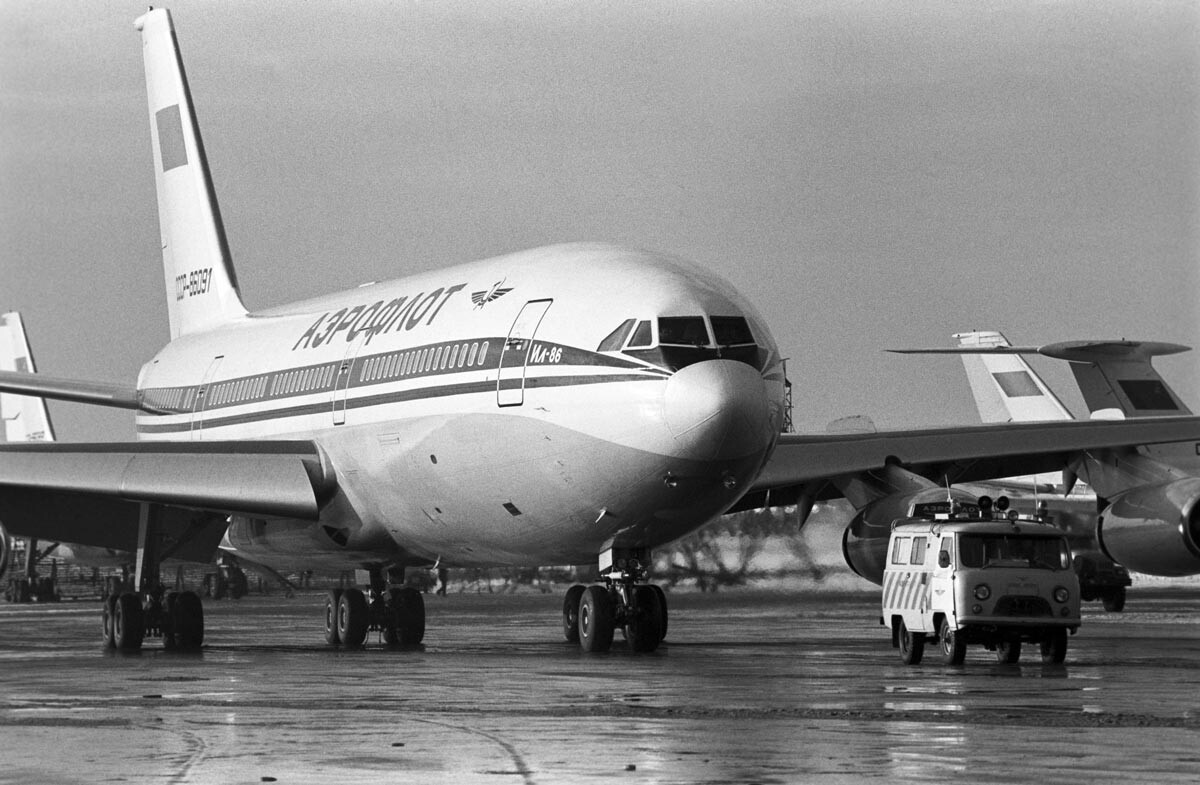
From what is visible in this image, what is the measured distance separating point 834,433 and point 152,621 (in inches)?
382

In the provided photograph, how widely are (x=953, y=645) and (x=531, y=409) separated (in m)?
5.17

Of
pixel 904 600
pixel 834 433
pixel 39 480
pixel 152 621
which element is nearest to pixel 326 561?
pixel 152 621

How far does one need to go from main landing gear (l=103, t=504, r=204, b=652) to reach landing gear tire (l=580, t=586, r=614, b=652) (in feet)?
21.2

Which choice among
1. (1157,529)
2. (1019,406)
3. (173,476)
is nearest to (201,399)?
(173,476)

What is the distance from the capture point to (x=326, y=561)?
27.7 meters

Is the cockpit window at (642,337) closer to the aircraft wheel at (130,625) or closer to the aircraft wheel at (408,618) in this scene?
the aircraft wheel at (408,618)

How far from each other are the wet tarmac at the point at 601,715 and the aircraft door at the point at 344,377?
3.10m

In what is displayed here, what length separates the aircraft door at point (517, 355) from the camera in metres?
21.7

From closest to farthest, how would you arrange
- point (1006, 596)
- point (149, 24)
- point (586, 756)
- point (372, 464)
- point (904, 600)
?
point (586, 756) → point (1006, 596) → point (904, 600) → point (372, 464) → point (149, 24)

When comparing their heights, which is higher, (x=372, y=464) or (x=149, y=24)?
(x=149, y=24)

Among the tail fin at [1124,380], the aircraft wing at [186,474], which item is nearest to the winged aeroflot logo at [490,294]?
the aircraft wing at [186,474]

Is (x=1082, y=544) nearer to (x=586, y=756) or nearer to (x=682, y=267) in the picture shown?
(x=682, y=267)

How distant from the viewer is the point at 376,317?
26156mm

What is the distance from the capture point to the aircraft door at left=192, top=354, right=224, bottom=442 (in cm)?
3070
